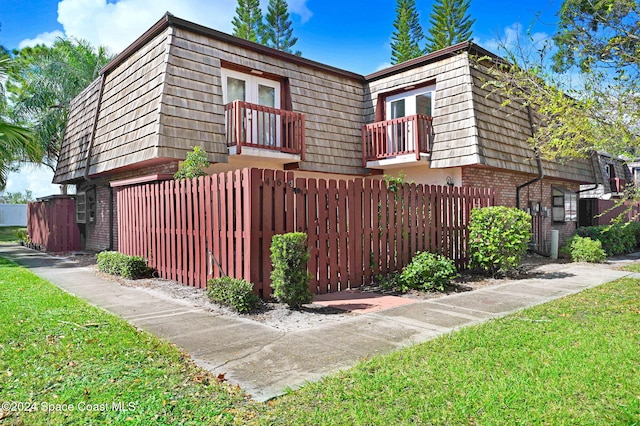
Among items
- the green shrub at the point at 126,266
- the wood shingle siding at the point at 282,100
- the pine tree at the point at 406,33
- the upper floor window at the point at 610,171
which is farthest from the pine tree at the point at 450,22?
the green shrub at the point at 126,266

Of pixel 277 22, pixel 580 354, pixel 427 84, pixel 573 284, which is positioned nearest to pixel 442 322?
pixel 580 354

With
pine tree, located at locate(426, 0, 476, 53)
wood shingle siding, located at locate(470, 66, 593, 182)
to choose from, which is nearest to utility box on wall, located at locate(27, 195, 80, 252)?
wood shingle siding, located at locate(470, 66, 593, 182)

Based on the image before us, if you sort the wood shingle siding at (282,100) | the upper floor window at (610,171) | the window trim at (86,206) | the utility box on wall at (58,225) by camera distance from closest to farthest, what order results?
the wood shingle siding at (282,100) → the window trim at (86,206) → the utility box on wall at (58,225) → the upper floor window at (610,171)

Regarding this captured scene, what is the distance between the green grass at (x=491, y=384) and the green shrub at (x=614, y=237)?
11.2 meters

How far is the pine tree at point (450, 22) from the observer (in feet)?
92.3

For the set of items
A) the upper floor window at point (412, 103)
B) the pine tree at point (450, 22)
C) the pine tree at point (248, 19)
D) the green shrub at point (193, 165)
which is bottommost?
the green shrub at point (193, 165)

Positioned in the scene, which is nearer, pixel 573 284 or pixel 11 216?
pixel 573 284

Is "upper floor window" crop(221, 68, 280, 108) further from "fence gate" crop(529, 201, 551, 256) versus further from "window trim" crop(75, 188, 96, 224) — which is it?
"fence gate" crop(529, 201, 551, 256)

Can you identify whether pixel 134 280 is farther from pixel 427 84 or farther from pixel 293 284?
pixel 427 84

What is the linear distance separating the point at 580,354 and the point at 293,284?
344 cm

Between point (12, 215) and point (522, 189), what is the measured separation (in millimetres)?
38384

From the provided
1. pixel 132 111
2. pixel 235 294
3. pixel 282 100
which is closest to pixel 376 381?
pixel 235 294

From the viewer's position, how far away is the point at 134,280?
8883mm

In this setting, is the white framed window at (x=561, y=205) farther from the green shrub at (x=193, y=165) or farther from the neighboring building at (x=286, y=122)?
the green shrub at (x=193, y=165)
